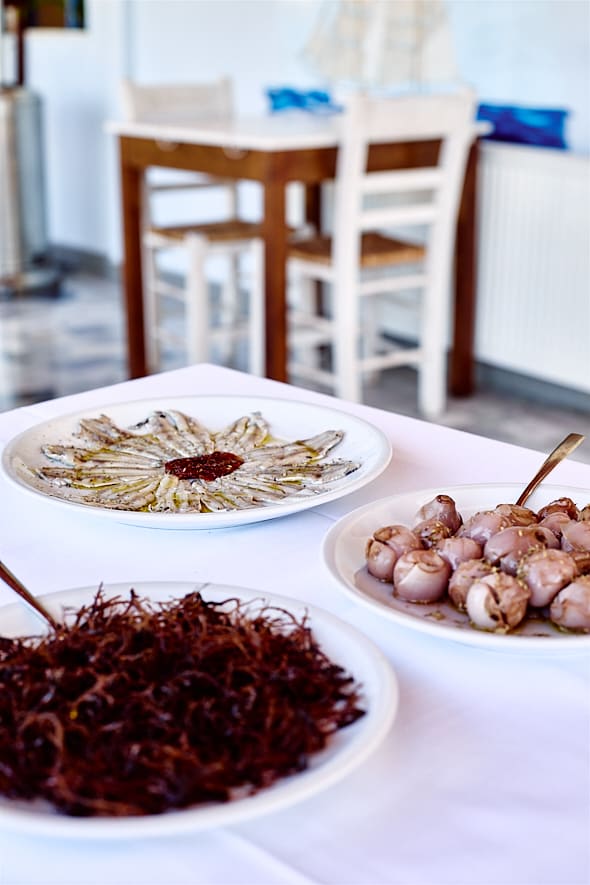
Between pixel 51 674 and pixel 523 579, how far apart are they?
0.92 feet

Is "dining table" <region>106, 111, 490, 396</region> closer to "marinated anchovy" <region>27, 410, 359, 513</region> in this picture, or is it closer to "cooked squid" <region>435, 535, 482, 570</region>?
"marinated anchovy" <region>27, 410, 359, 513</region>

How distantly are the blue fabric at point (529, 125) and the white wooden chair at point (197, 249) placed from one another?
→ 2.53 ft

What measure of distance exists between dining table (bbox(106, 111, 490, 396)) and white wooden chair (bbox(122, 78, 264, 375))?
0.04m

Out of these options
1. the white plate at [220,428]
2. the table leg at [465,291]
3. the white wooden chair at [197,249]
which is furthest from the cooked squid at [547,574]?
the table leg at [465,291]

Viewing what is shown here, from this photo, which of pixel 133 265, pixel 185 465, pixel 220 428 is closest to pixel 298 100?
pixel 133 265

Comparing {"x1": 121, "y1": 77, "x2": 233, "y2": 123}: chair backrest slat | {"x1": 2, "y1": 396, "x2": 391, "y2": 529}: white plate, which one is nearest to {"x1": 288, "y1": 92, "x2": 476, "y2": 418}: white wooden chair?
{"x1": 121, "y1": 77, "x2": 233, "y2": 123}: chair backrest slat

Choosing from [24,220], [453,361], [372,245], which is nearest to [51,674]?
[372,245]

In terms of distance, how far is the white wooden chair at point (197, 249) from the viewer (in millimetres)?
3100

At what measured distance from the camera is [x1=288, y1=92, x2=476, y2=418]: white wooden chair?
108 inches

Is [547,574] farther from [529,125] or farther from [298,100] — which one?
[298,100]

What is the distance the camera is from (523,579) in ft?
2.16

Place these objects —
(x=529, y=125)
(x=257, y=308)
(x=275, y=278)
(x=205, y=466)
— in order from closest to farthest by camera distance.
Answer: (x=205, y=466), (x=275, y=278), (x=257, y=308), (x=529, y=125)

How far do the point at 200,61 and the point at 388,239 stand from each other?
5.99 feet

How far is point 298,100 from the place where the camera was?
3842 millimetres
